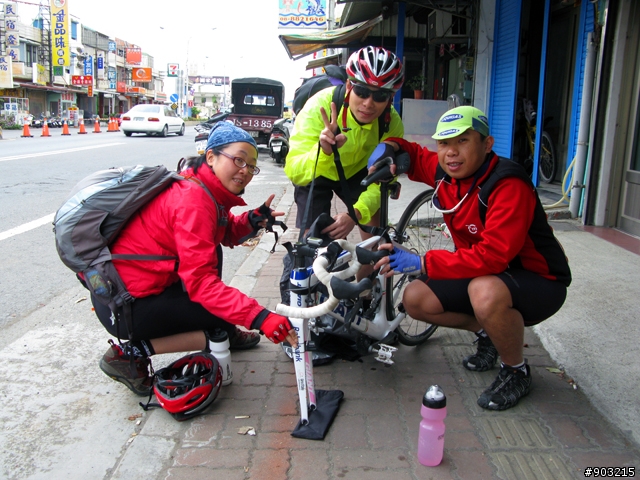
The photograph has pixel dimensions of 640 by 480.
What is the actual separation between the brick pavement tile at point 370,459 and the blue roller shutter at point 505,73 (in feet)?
21.6

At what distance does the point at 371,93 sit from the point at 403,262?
1044 millimetres

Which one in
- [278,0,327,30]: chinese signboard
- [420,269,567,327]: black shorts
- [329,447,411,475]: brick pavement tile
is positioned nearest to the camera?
[329,447,411,475]: brick pavement tile

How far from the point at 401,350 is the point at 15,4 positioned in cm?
4864

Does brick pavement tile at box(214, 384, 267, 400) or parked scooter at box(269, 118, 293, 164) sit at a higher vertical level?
parked scooter at box(269, 118, 293, 164)

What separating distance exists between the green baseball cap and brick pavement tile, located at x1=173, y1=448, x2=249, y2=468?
179cm

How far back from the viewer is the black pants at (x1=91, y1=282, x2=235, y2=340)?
284cm

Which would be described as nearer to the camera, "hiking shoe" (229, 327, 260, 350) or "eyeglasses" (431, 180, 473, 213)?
"eyeglasses" (431, 180, 473, 213)

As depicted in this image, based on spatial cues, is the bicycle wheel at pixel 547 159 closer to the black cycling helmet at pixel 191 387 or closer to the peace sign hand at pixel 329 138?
the peace sign hand at pixel 329 138

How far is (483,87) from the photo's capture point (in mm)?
9383

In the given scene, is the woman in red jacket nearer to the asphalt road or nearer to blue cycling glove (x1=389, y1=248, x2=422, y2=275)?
blue cycling glove (x1=389, y1=248, x2=422, y2=275)

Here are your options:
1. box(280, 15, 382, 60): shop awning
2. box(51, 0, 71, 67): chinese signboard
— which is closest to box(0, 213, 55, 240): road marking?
box(280, 15, 382, 60): shop awning

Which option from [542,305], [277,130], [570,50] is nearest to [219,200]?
[542,305]

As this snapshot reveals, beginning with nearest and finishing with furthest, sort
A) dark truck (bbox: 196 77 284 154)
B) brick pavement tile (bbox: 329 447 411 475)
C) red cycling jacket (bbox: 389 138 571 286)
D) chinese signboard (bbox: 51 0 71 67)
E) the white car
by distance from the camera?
brick pavement tile (bbox: 329 447 411 475) < red cycling jacket (bbox: 389 138 571 286) < dark truck (bbox: 196 77 284 154) < the white car < chinese signboard (bbox: 51 0 71 67)

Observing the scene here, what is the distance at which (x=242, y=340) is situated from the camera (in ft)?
11.7
